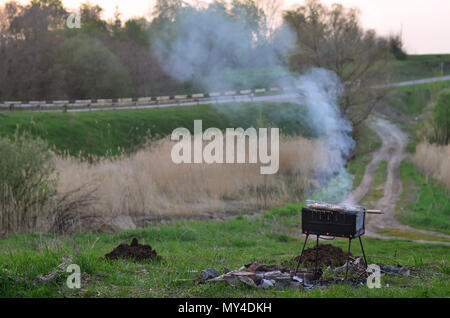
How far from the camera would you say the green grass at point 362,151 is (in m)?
24.4

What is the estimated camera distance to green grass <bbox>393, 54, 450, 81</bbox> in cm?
6017

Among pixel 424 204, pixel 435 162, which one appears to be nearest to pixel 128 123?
pixel 435 162

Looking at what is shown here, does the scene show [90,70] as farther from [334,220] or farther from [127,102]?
[334,220]

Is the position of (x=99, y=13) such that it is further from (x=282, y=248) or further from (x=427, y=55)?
(x=427, y=55)

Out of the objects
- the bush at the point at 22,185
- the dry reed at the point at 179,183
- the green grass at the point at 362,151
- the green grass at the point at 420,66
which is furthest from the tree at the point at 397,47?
the bush at the point at 22,185

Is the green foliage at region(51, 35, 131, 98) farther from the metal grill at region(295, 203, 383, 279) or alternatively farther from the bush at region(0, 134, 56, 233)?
the metal grill at region(295, 203, 383, 279)

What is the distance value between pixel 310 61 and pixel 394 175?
7911 millimetres

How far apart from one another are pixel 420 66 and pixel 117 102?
45.4 metres

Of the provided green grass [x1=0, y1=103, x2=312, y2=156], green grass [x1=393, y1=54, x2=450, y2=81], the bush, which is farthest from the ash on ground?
green grass [x1=393, y1=54, x2=450, y2=81]

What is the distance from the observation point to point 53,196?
1258 cm

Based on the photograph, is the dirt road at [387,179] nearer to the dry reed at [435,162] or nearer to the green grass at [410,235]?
the green grass at [410,235]

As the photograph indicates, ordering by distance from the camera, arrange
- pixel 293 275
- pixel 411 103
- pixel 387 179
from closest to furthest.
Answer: pixel 293 275 → pixel 387 179 → pixel 411 103

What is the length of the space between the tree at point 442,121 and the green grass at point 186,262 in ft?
63.8

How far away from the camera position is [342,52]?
88.6 feet
